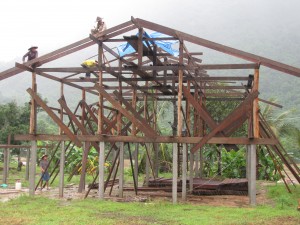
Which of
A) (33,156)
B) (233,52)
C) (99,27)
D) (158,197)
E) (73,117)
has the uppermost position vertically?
(99,27)

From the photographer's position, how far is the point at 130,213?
11.0m

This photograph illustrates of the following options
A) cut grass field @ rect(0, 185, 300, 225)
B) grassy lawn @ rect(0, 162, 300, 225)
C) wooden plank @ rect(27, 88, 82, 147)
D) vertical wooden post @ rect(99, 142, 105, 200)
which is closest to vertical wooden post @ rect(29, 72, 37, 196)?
wooden plank @ rect(27, 88, 82, 147)

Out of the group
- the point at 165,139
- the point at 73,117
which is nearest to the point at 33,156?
the point at 73,117

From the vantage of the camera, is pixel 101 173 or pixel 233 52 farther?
pixel 101 173

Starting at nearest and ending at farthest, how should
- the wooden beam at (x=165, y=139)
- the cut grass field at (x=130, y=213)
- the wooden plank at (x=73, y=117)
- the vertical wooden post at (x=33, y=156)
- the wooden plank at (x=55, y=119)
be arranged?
1. the cut grass field at (x=130, y=213)
2. the wooden beam at (x=165, y=139)
3. the wooden plank at (x=55, y=119)
4. the vertical wooden post at (x=33, y=156)
5. the wooden plank at (x=73, y=117)

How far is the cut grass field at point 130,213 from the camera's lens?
977cm

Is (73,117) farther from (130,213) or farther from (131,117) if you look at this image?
Answer: (130,213)

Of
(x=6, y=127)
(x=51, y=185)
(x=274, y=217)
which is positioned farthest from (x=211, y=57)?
(x=274, y=217)

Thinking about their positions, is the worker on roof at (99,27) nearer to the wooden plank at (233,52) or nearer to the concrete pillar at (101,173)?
the wooden plank at (233,52)

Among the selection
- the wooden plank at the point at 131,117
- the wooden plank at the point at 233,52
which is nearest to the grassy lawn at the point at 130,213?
the wooden plank at the point at 131,117

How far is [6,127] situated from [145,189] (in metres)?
15.9

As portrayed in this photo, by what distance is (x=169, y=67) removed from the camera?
44.5ft

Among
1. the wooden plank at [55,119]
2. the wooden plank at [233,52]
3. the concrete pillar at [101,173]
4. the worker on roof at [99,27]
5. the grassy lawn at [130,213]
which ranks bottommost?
the grassy lawn at [130,213]

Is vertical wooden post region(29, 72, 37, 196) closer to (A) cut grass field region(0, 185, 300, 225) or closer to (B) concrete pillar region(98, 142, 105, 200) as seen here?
(A) cut grass field region(0, 185, 300, 225)
